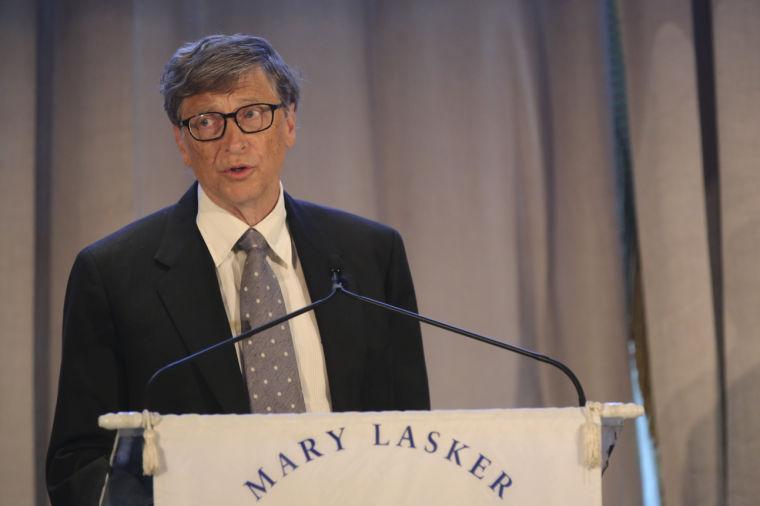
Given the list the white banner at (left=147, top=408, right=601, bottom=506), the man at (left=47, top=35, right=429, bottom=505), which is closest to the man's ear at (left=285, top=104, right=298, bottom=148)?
the man at (left=47, top=35, right=429, bottom=505)

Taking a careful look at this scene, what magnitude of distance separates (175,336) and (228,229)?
0.84ft

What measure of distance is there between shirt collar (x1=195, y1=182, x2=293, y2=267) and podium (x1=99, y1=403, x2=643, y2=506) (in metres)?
0.68

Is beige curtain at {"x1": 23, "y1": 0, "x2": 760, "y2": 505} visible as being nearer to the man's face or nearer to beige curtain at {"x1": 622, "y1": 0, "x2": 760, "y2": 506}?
beige curtain at {"x1": 622, "y1": 0, "x2": 760, "y2": 506}

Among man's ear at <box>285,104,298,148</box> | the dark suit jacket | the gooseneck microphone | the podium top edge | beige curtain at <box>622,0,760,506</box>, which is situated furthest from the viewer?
beige curtain at <box>622,0,760,506</box>

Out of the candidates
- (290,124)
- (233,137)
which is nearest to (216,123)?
(233,137)

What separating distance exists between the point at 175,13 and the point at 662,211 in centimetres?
164

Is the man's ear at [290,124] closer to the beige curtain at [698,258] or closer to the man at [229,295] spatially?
the man at [229,295]

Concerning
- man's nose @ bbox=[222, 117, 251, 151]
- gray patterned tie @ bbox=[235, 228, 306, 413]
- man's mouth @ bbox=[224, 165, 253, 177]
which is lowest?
gray patterned tie @ bbox=[235, 228, 306, 413]

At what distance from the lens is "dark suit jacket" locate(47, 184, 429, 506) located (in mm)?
1982

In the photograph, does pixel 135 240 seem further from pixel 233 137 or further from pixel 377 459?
pixel 377 459

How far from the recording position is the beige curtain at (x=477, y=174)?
9.92 feet

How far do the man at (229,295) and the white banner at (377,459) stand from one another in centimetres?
46

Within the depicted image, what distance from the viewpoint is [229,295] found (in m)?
2.13

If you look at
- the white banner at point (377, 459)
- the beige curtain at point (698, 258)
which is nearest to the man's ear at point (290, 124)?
the white banner at point (377, 459)
